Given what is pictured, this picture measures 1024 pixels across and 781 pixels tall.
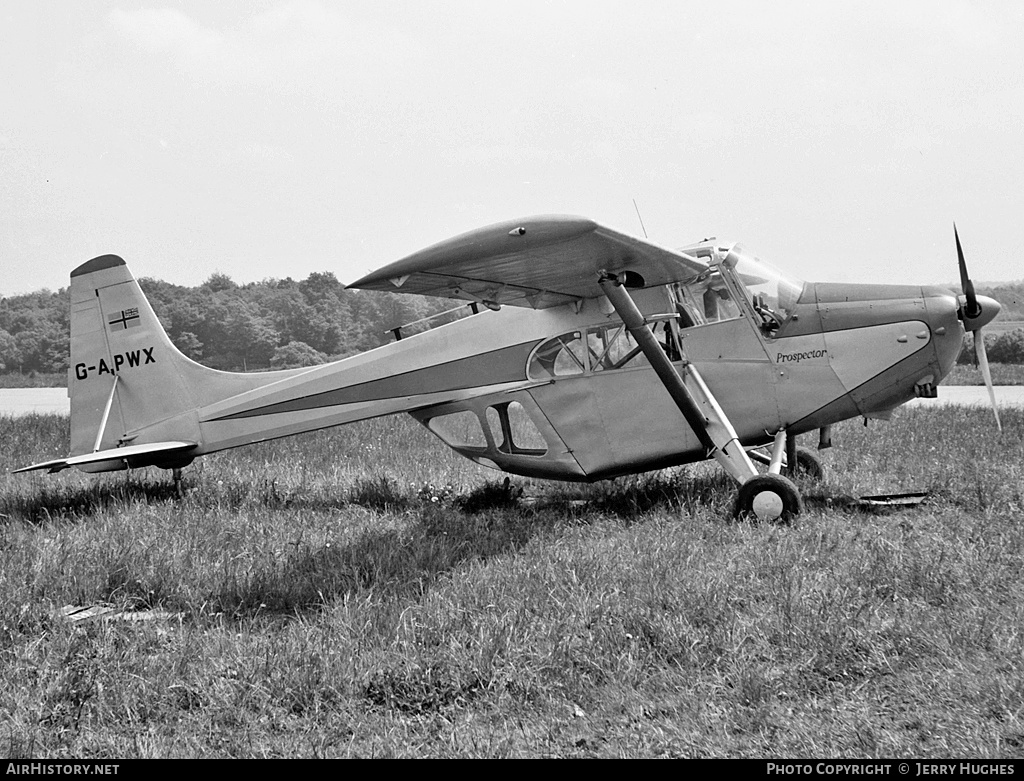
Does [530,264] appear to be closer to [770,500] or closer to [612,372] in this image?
[612,372]

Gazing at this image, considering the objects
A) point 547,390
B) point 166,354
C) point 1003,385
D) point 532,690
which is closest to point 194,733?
point 532,690

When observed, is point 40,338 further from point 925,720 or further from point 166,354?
point 925,720

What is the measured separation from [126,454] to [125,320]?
5.04 ft

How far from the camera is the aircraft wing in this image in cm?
549

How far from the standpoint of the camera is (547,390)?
788 centimetres

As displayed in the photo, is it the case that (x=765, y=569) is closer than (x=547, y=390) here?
Yes

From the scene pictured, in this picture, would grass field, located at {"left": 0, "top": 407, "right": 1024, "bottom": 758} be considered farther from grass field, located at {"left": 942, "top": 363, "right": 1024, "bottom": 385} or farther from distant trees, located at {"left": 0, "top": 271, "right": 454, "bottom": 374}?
distant trees, located at {"left": 0, "top": 271, "right": 454, "bottom": 374}

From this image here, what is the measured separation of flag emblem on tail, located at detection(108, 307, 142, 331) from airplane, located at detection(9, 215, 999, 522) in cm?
3

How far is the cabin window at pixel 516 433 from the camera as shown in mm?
8141

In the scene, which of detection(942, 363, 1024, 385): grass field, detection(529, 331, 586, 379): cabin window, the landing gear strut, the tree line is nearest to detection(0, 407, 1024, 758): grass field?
the landing gear strut

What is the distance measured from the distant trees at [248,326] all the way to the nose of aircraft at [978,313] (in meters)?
28.4

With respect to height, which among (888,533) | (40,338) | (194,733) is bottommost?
(888,533)

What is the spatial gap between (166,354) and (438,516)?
3546mm

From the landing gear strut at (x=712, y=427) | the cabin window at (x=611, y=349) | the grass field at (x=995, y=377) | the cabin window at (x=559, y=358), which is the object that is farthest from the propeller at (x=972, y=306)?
the grass field at (x=995, y=377)
